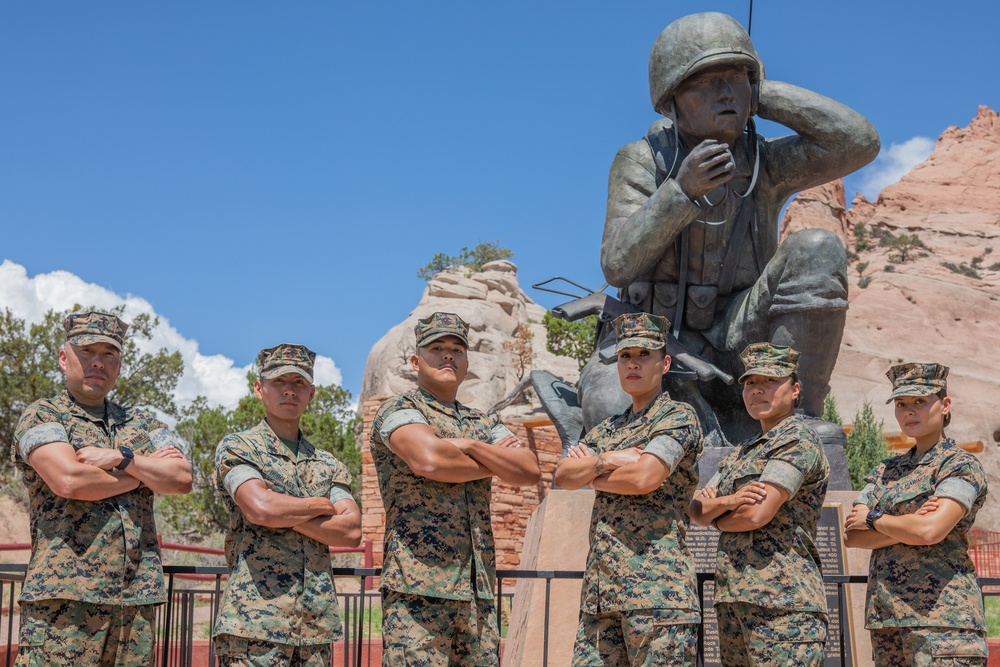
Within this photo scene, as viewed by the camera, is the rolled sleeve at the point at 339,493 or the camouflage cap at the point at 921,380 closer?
the rolled sleeve at the point at 339,493

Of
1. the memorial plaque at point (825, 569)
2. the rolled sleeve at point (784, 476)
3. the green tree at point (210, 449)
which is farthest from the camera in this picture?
the green tree at point (210, 449)

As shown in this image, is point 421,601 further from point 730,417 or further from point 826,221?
point 826,221

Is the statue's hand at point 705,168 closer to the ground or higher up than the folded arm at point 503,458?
higher up

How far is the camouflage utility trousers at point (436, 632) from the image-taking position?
142 inches

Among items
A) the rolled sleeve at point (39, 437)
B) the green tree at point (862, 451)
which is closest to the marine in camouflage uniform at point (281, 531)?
the rolled sleeve at point (39, 437)

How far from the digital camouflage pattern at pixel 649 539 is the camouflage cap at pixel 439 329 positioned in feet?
2.26

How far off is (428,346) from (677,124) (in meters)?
2.32

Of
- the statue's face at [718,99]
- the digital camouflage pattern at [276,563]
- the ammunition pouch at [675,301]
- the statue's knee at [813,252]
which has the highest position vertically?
the statue's face at [718,99]

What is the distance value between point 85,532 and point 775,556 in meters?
2.33

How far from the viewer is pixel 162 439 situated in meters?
4.05

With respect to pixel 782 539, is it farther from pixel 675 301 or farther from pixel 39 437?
pixel 39 437

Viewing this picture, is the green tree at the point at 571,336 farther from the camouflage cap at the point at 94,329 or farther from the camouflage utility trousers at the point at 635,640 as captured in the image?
the camouflage utility trousers at the point at 635,640

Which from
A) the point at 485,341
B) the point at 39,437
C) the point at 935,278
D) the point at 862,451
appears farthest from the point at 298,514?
the point at 935,278

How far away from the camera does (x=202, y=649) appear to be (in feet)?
28.7
